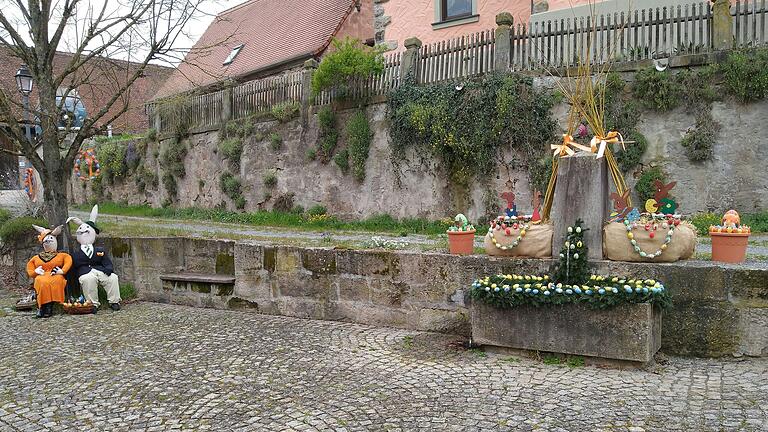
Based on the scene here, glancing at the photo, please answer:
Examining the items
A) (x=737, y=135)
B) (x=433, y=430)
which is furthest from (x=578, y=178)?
(x=737, y=135)

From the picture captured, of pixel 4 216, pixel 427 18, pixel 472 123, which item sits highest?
pixel 427 18

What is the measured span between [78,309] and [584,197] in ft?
22.1

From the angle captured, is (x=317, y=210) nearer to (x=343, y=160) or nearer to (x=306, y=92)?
(x=343, y=160)

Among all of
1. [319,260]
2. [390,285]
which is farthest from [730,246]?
[319,260]

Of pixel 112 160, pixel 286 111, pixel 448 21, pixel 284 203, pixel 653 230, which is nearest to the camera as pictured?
pixel 653 230

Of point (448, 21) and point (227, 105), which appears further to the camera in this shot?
point (227, 105)

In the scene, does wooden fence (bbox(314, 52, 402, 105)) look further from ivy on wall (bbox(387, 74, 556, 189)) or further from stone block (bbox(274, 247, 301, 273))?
stone block (bbox(274, 247, 301, 273))

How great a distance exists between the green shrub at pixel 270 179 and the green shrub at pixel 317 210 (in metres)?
1.45

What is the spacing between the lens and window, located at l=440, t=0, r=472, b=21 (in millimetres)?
15211

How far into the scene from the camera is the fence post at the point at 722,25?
9.39 m

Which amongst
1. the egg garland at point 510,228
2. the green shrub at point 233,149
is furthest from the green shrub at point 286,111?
the egg garland at point 510,228

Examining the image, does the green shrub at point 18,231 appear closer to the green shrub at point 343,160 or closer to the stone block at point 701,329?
the green shrub at point 343,160

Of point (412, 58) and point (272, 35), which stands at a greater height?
point (272, 35)

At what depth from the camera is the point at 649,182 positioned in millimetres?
9766
